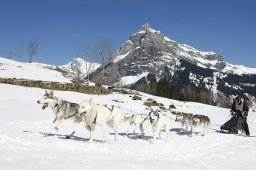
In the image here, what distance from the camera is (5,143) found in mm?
9406

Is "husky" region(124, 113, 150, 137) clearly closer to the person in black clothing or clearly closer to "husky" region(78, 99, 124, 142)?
"husky" region(78, 99, 124, 142)

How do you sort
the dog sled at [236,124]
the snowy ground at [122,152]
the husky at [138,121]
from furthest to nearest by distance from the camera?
the dog sled at [236,124] → the husky at [138,121] → the snowy ground at [122,152]

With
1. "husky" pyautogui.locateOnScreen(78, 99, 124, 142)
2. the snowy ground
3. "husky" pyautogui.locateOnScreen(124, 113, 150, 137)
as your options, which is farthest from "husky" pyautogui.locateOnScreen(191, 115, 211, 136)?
"husky" pyautogui.locateOnScreen(78, 99, 124, 142)

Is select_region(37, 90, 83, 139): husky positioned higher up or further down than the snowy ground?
higher up

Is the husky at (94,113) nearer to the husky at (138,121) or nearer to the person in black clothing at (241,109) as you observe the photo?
the husky at (138,121)

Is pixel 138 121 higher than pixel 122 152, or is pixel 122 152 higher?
pixel 138 121

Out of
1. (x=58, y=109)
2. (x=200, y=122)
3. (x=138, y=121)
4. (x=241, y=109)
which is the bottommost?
(x=138, y=121)

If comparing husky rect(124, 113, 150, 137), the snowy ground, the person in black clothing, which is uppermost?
the person in black clothing

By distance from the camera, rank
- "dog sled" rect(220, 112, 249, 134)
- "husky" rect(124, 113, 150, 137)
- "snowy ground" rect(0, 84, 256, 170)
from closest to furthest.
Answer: "snowy ground" rect(0, 84, 256, 170) → "husky" rect(124, 113, 150, 137) → "dog sled" rect(220, 112, 249, 134)

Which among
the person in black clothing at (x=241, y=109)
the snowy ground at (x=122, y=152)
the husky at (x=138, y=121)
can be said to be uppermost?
the person in black clothing at (x=241, y=109)

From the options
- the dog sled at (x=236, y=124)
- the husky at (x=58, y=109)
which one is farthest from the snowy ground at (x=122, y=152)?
the dog sled at (x=236, y=124)

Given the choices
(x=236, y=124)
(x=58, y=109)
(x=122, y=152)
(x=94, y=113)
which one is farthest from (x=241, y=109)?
(x=58, y=109)

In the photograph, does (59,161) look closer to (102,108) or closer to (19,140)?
(19,140)

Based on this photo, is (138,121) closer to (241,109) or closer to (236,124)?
(236,124)
